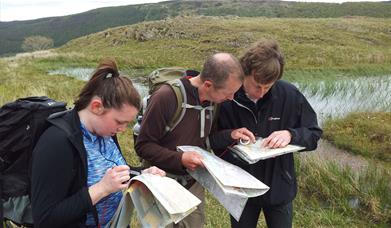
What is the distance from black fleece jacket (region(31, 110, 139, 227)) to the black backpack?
12 centimetres

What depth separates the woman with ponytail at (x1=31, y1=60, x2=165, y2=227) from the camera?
1914mm

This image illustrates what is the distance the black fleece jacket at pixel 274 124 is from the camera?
114 inches

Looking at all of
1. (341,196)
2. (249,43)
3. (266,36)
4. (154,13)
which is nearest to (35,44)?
(154,13)

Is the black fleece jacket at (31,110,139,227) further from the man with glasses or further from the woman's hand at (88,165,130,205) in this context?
the man with glasses

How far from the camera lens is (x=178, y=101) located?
2680 millimetres

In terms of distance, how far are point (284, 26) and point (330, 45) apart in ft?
30.4

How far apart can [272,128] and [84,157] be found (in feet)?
4.59

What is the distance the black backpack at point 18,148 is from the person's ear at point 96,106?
0.21 metres

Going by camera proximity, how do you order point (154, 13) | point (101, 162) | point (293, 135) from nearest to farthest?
point (101, 162) → point (293, 135) → point (154, 13)

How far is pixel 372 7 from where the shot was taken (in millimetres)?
79375

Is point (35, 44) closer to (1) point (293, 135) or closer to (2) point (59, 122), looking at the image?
(1) point (293, 135)

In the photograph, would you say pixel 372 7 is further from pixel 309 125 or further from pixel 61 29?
pixel 61 29

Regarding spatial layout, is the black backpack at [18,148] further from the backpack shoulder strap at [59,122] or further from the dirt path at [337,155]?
the dirt path at [337,155]

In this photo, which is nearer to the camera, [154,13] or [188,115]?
[188,115]
